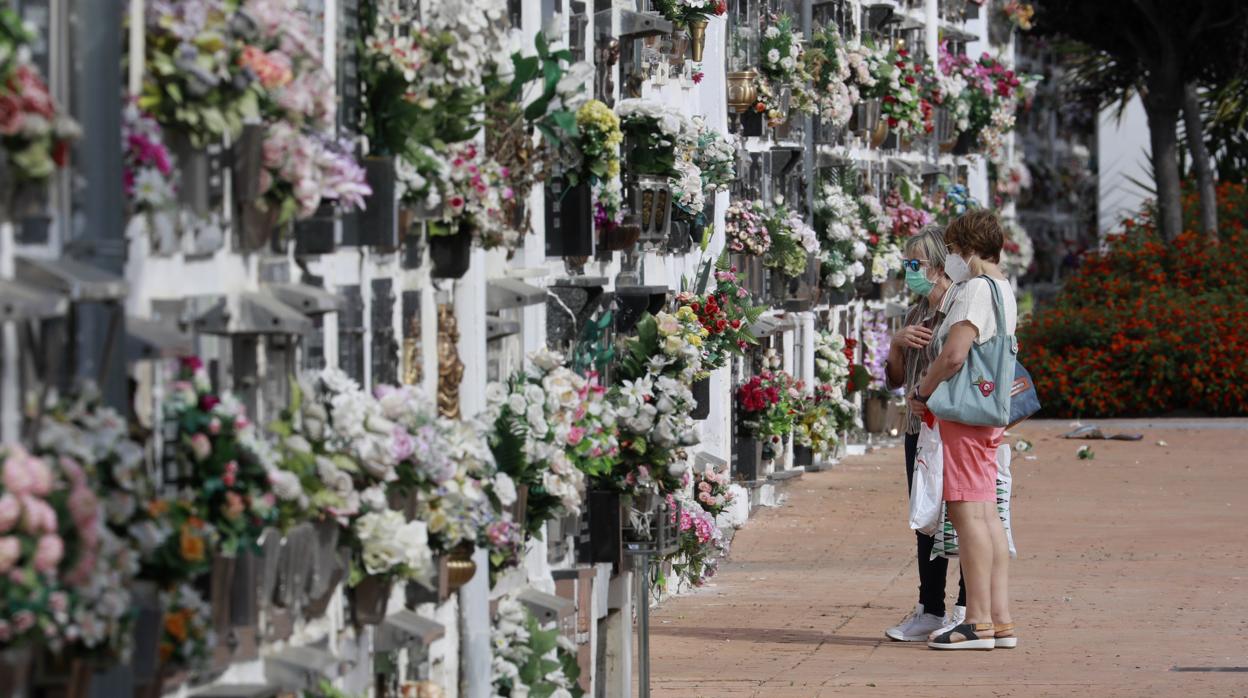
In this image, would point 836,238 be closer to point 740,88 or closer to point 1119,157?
point 740,88

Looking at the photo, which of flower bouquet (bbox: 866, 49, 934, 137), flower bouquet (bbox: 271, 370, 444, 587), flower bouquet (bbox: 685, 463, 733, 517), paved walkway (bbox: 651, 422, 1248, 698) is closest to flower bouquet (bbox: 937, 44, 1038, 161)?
flower bouquet (bbox: 866, 49, 934, 137)

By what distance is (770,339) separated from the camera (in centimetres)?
2191

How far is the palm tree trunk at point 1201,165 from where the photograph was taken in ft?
104

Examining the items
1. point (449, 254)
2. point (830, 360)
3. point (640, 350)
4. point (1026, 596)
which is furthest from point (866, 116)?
point (449, 254)

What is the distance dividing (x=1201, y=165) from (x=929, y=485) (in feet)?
70.9

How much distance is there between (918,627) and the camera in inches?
463

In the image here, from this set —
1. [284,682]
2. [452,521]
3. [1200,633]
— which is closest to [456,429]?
[452,521]

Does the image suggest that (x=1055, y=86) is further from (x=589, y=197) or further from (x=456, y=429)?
(x=456, y=429)

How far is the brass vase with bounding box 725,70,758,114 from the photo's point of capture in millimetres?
18828

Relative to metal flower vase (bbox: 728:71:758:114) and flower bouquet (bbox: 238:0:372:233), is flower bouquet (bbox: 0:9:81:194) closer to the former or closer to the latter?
flower bouquet (bbox: 238:0:372:233)

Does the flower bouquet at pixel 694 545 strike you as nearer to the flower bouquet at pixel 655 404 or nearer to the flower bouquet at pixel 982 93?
the flower bouquet at pixel 655 404

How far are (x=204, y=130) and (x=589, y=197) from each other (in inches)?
203

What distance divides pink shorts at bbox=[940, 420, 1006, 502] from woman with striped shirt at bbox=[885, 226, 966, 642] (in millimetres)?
446

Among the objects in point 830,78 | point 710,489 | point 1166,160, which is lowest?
point 710,489
